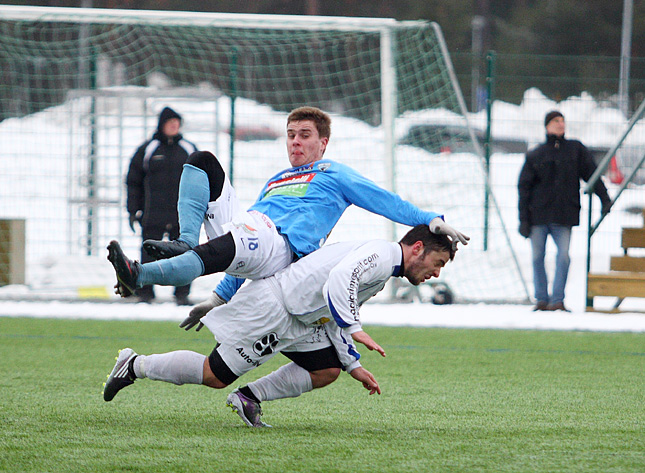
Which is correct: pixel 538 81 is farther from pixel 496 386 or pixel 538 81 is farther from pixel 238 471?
pixel 238 471

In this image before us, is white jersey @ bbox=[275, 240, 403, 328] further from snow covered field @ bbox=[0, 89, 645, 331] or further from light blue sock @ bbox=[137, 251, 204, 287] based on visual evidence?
snow covered field @ bbox=[0, 89, 645, 331]

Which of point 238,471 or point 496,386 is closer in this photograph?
point 238,471

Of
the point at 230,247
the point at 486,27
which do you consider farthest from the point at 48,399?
the point at 486,27

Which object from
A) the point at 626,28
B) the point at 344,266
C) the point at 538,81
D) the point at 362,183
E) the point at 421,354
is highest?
the point at 626,28

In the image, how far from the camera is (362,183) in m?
4.23

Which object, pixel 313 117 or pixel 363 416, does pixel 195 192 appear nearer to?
pixel 313 117

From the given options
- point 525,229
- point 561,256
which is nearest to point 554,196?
point 525,229

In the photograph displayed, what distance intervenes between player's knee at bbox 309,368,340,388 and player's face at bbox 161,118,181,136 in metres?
5.24

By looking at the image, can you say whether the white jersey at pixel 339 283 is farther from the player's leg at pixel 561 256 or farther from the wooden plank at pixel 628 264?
the wooden plank at pixel 628 264

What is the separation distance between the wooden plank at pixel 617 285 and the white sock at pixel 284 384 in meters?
5.70

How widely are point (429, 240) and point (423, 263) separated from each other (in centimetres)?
10

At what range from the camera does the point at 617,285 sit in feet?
29.8

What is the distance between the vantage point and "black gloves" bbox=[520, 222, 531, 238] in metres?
9.25

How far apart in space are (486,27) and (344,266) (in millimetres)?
31107
